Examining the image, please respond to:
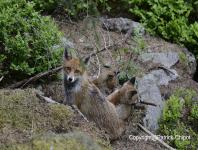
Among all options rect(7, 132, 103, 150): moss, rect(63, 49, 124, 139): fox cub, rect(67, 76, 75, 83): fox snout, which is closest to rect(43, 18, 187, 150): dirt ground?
rect(63, 49, 124, 139): fox cub

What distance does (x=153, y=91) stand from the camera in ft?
36.7

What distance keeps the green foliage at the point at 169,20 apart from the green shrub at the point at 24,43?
384 centimetres

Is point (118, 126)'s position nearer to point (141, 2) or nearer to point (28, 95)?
point (28, 95)

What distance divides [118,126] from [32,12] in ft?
10.9

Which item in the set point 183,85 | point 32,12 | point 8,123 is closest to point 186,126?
point 183,85

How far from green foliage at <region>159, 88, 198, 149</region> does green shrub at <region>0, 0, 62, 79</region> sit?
2570 millimetres

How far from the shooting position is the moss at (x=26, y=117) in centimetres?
634

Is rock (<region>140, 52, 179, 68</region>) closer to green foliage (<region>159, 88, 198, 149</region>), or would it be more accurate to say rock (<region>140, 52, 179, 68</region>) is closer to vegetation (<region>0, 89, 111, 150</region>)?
green foliage (<region>159, 88, 198, 149</region>)

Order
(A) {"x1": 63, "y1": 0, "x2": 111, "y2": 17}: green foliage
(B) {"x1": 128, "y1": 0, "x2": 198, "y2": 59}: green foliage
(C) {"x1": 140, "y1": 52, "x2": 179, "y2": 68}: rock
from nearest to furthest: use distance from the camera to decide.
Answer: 1. (A) {"x1": 63, "y1": 0, "x2": 111, "y2": 17}: green foliage
2. (C) {"x1": 140, "y1": 52, "x2": 179, "y2": 68}: rock
3. (B) {"x1": 128, "y1": 0, "x2": 198, "y2": 59}: green foliage

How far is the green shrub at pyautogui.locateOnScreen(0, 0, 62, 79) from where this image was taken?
1005cm

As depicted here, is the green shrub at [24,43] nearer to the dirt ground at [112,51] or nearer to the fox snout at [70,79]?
the dirt ground at [112,51]

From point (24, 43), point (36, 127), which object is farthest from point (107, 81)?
point (36, 127)

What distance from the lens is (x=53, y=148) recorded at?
5.97m

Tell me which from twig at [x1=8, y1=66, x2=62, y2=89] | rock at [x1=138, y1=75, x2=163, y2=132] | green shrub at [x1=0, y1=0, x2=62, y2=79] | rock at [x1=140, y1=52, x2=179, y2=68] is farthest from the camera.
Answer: rock at [x1=140, y1=52, x2=179, y2=68]
